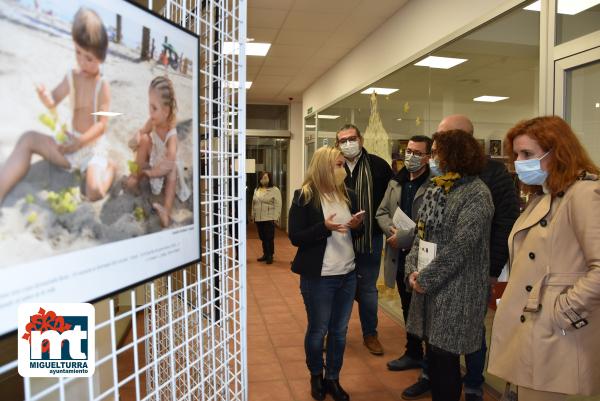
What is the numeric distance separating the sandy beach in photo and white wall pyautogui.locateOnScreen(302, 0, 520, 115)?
2.72 metres

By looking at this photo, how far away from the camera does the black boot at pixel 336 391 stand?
2.48 m

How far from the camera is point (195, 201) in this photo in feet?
3.96

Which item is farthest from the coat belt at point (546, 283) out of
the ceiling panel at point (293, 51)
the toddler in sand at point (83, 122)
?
the ceiling panel at point (293, 51)

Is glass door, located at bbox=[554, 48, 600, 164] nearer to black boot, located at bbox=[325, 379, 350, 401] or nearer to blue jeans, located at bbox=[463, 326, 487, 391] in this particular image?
blue jeans, located at bbox=[463, 326, 487, 391]

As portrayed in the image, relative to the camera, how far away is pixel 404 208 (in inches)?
116

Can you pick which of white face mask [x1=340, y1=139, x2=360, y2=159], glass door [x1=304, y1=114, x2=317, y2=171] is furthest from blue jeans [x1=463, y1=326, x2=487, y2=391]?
glass door [x1=304, y1=114, x2=317, y2=171]

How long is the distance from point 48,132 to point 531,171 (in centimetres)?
160

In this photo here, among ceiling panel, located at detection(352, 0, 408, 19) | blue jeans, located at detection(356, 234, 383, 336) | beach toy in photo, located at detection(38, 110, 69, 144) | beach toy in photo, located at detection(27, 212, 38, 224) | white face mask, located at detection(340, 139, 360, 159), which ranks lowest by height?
blue jeans, located at detection(356, 234, 383, 336)

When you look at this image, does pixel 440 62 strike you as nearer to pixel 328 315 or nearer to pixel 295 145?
pixel 328 315

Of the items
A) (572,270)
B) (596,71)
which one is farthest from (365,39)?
(572,270)

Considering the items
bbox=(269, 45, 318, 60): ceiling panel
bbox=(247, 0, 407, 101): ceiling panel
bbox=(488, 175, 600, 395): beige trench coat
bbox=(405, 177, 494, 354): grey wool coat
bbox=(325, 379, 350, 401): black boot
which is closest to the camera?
bbox=(488, 175, 600, 395): beige trench coat

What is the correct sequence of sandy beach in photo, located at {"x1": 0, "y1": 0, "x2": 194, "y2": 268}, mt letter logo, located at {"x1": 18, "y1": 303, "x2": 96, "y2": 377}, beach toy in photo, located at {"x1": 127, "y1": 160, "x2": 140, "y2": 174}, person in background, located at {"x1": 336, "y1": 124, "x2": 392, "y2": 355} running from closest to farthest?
sandy beach in photo, located at {"x1": 0, "y1": 0, "x2": 194, "y2": 268}, mt letter logo, located at {"x1": 18, "y1": 303, "x2": 96, "y2": 377}, beach toy in photo, located at {"x1": 127, "y1": 160, "x2": 140, "y2": 174}, person in background, located at {"x1": 336, "y1": 124, "x2": 392, "y2": 355}

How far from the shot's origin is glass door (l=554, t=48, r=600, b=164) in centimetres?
225

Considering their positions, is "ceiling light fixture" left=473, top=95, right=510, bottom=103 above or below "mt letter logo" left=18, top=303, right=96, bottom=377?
above
